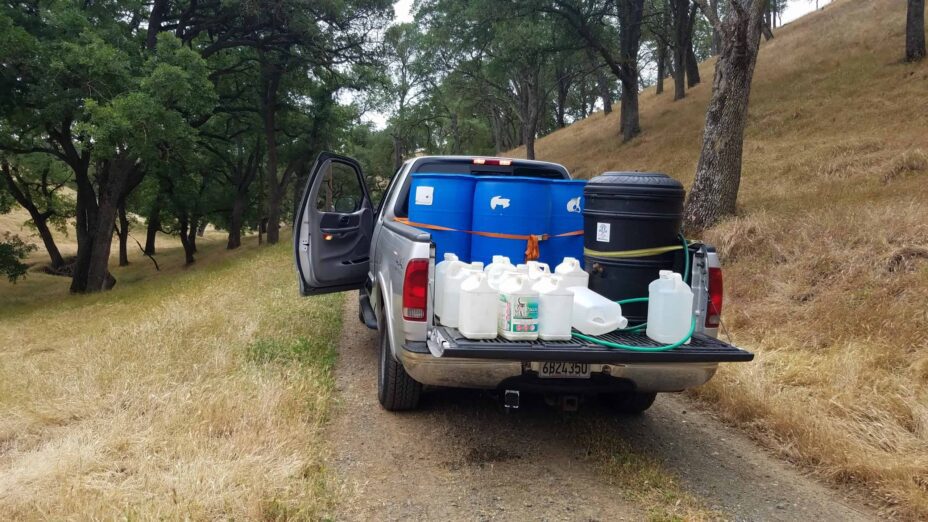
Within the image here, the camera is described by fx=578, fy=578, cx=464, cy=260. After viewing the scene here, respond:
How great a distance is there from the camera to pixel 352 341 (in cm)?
697

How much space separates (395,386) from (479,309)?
1.37 meters

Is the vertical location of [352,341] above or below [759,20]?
below

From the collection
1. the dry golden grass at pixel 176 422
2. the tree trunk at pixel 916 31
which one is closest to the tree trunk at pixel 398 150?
the tree trunk at pixel 916 31

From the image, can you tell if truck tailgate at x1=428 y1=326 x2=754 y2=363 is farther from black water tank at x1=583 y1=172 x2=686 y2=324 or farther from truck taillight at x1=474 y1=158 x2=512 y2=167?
truck taillight at x1=474 y1=158 x2=512 y2=167

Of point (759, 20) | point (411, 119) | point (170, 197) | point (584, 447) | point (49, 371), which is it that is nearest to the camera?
point (584, 447)

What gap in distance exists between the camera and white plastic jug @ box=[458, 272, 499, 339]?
3344 millimetres

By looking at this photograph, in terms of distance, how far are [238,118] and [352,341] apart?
19.7 m

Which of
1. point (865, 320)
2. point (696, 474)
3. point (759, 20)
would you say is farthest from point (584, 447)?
point (759, 20)

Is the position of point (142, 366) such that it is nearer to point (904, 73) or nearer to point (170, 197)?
point (904, 73)

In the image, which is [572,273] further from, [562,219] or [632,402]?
[632,402]

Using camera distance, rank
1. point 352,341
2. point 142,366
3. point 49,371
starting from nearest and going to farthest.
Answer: point 142,366
point 49,371
point 352,341

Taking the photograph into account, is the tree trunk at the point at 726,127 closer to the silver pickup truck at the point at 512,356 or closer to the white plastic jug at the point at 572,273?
the silver pickup truck at the point at 512,356

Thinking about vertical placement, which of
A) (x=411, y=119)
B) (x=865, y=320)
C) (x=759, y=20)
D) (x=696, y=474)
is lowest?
(x=696, y=474)

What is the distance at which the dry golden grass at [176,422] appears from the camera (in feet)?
9.57
